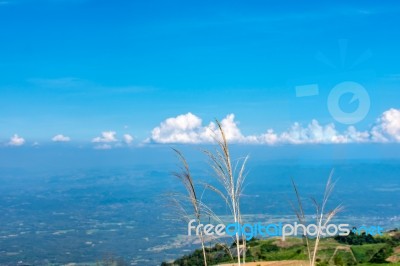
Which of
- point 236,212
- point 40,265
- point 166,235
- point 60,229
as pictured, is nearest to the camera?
point 236,212

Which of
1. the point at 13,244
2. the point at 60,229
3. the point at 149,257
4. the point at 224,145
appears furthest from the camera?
the point at 60,229

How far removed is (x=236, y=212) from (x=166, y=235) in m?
144

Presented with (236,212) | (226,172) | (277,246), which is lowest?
(277,246)

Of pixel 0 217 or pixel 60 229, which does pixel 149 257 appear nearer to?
pixel 60 229

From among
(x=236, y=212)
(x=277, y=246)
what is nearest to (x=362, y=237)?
(x=277, y=246)

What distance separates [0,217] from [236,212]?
8107 inches

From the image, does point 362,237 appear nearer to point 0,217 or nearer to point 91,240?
point 91,240

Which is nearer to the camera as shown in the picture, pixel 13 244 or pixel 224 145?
pixel 224 145

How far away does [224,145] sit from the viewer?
8.38m

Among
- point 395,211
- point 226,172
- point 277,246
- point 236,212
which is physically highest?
point 226,172

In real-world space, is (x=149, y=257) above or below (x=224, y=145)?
below

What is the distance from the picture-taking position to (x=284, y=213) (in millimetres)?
188125

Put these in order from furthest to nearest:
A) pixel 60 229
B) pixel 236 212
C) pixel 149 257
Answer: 1. pixel 60 229
2. pixel 149 257
3. pixel 236 212

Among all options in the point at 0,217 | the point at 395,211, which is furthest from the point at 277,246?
the point at 0,217
